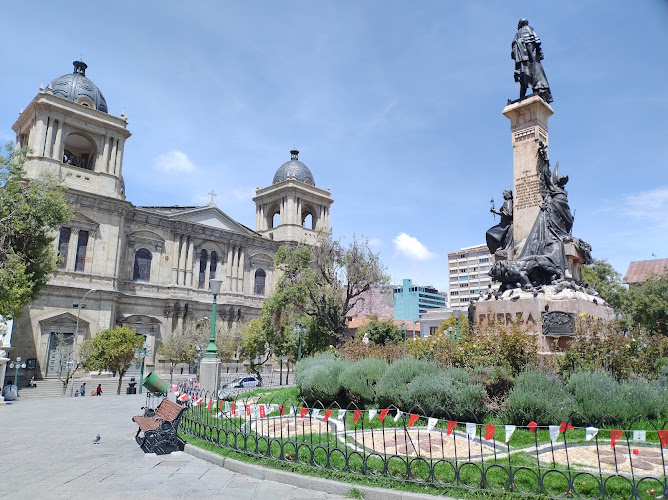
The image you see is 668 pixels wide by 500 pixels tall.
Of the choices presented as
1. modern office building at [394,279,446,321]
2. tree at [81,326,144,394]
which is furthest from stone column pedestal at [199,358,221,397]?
modern office building at [394,279,446,321]

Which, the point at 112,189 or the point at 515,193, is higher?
the point at 112,189

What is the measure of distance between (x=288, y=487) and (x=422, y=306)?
134 metres

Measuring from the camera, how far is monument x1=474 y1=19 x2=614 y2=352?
1152cm

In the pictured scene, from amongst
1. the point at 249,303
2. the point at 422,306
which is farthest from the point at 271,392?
the point at 422,306

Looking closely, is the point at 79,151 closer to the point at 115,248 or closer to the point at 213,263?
the point at 115,248

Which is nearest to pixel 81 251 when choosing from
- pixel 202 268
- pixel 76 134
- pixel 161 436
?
pixel 76 134

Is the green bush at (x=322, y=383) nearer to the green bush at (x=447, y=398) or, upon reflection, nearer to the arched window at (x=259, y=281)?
the green bush at (x=447, y=398)

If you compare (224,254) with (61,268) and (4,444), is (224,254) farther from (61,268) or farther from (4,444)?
(4,444)

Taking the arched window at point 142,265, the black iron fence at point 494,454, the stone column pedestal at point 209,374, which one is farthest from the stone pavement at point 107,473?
the arched window at point 142,265

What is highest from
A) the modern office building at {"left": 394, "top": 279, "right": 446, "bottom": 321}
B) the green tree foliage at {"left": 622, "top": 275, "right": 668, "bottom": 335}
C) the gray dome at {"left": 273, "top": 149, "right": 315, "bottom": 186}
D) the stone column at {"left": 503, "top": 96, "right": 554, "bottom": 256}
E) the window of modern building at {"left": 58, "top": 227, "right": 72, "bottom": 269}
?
the gray dome at {"left": 273, "top": 149, "right": 315, "bottom": 186}

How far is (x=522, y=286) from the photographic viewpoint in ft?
40.0

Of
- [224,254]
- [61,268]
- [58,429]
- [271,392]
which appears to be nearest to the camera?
[58,429]

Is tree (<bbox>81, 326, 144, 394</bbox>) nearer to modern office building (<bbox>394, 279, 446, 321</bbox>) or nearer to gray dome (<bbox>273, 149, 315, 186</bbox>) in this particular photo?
gray dome (<bbox>273, 149, 315, 186</bbox>)

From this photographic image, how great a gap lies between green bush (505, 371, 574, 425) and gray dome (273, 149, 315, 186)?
4692cm
